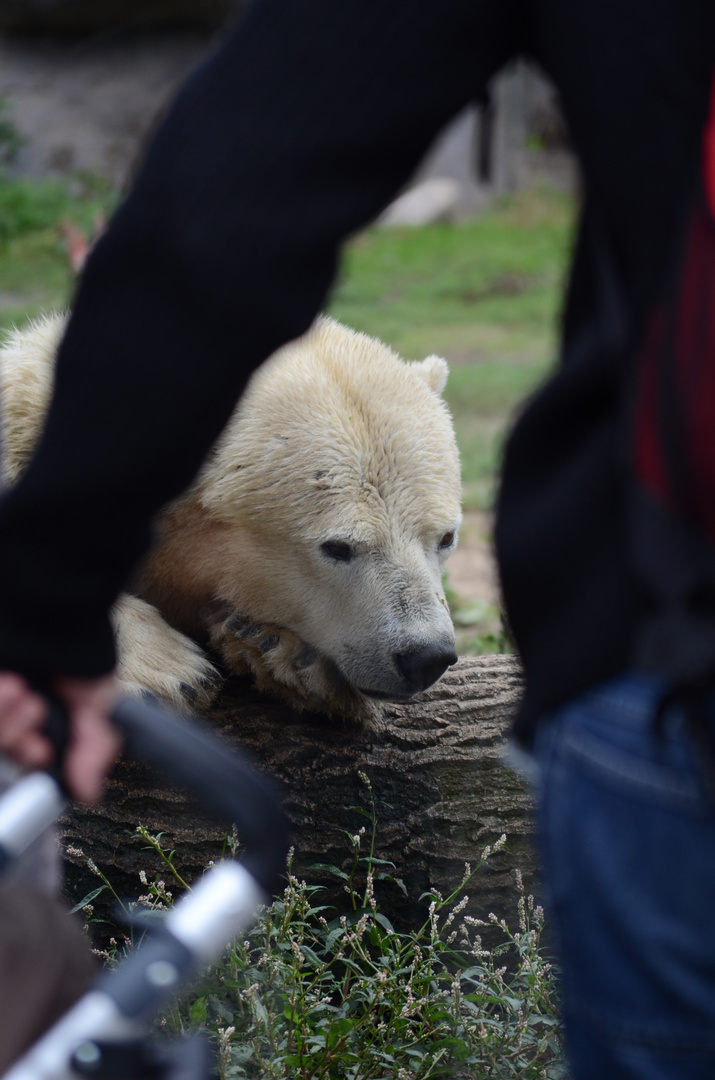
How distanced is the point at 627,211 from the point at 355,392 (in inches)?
58.6

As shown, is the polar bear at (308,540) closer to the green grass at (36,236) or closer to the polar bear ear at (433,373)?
the polar bear ear at (433,373)

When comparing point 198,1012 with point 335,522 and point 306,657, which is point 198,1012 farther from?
point 335,522

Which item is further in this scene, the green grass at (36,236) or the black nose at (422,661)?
the green grass at (36,236)

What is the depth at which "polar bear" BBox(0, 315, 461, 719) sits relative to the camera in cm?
209

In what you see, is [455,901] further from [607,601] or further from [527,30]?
[527,30]

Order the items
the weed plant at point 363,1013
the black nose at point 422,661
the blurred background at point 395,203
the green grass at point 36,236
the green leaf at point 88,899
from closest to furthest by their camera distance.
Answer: the weed plant at point 363,1013, the green leaf at point 88,899, the black nose at point 422,661, the green grass at point 36,236, the blurred background at point 395,203

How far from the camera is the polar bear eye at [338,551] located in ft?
7.00

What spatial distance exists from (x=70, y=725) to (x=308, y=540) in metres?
1.27

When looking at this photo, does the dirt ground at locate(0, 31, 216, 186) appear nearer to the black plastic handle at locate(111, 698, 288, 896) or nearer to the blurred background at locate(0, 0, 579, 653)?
the blurred background at locate(0, 0, 579, 653)

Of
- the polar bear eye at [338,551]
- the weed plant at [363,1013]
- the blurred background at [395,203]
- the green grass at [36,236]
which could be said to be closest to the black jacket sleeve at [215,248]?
the weed plant at [363,1013]

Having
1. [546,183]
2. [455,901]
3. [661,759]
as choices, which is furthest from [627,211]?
[546,183]

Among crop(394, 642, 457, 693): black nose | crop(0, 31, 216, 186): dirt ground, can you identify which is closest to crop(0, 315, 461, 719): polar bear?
crop(394, 642, 457, 693): black nose

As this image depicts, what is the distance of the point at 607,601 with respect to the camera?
2.49 ft

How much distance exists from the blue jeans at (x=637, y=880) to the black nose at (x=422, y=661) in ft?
4.09
